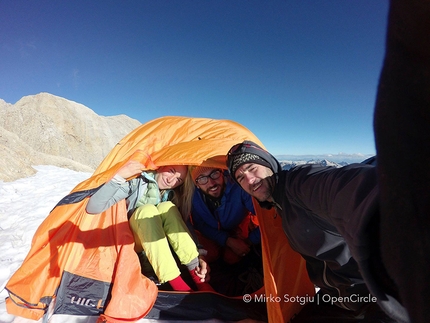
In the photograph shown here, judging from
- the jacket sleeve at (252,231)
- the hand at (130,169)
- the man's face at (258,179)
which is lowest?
the jacket sleeve at (252,231)

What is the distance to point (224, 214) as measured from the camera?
229cm

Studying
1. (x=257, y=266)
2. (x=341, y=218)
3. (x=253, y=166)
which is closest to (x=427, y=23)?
(x=341, y=218)

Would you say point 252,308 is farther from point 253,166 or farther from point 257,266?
point 253,166

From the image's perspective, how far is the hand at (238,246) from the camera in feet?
7.47

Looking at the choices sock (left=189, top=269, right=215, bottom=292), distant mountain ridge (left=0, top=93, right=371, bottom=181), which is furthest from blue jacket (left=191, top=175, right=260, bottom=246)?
distant mountain ridge (left=0, top=93, right=371, bottom=181)

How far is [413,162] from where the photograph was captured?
325 millimetres

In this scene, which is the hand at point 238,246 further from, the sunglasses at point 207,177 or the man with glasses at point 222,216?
the sunglasses at point 207,177

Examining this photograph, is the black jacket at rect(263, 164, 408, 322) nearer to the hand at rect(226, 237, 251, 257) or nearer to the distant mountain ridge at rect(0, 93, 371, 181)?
the hand at rect(226, 237, 251, 257)

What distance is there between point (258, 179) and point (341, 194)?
0.69 m

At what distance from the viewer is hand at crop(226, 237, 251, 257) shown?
2277mm

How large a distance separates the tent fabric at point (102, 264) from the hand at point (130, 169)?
0.25ft

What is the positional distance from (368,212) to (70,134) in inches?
922

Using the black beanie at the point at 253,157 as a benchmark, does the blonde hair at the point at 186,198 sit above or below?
below

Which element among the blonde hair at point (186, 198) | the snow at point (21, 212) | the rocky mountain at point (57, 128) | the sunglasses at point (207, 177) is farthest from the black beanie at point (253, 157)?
the rocky mountain at point (57, 128)
